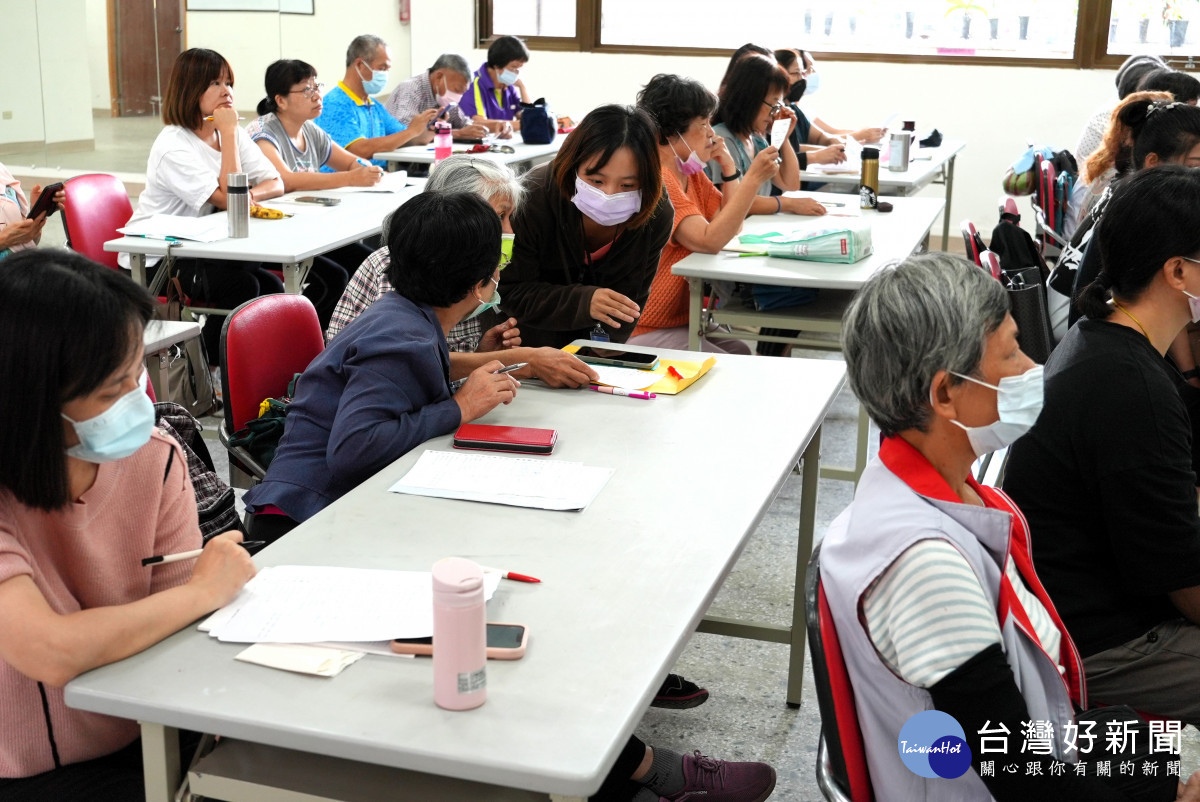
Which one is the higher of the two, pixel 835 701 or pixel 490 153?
pixel 490 153

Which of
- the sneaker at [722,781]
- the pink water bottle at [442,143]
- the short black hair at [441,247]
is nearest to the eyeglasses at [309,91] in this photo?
the pink water bottle at [442,143]

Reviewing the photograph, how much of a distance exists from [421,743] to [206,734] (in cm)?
27

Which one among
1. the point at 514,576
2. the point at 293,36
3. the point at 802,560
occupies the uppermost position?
the point at 293,36

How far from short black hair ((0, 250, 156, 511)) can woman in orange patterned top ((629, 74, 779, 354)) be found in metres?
2.39

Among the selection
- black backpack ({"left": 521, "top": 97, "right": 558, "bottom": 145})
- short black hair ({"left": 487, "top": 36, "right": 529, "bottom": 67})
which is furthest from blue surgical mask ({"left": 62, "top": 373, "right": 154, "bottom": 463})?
short black hair ({"left": 487, "top": 36, "right": 529, "bottom": 67})

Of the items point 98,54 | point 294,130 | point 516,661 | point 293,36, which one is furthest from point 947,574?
point 293,36

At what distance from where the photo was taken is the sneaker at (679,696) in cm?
243

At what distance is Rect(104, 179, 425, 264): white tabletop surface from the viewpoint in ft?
11.7

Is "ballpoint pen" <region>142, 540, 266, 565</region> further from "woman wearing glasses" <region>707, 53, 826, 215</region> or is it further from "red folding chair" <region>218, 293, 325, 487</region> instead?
"woman wearing glasses" <region>707, 53, 826, 215</region>

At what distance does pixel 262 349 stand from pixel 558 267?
2.92 feet

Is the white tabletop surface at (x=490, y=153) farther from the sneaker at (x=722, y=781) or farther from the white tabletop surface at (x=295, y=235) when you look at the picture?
the sneaker at (x=722, y=781)

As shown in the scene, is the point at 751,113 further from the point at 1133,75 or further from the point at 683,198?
the point at 1133,75

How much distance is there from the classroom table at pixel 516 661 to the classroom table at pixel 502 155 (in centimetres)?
399

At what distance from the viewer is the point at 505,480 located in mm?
1851
